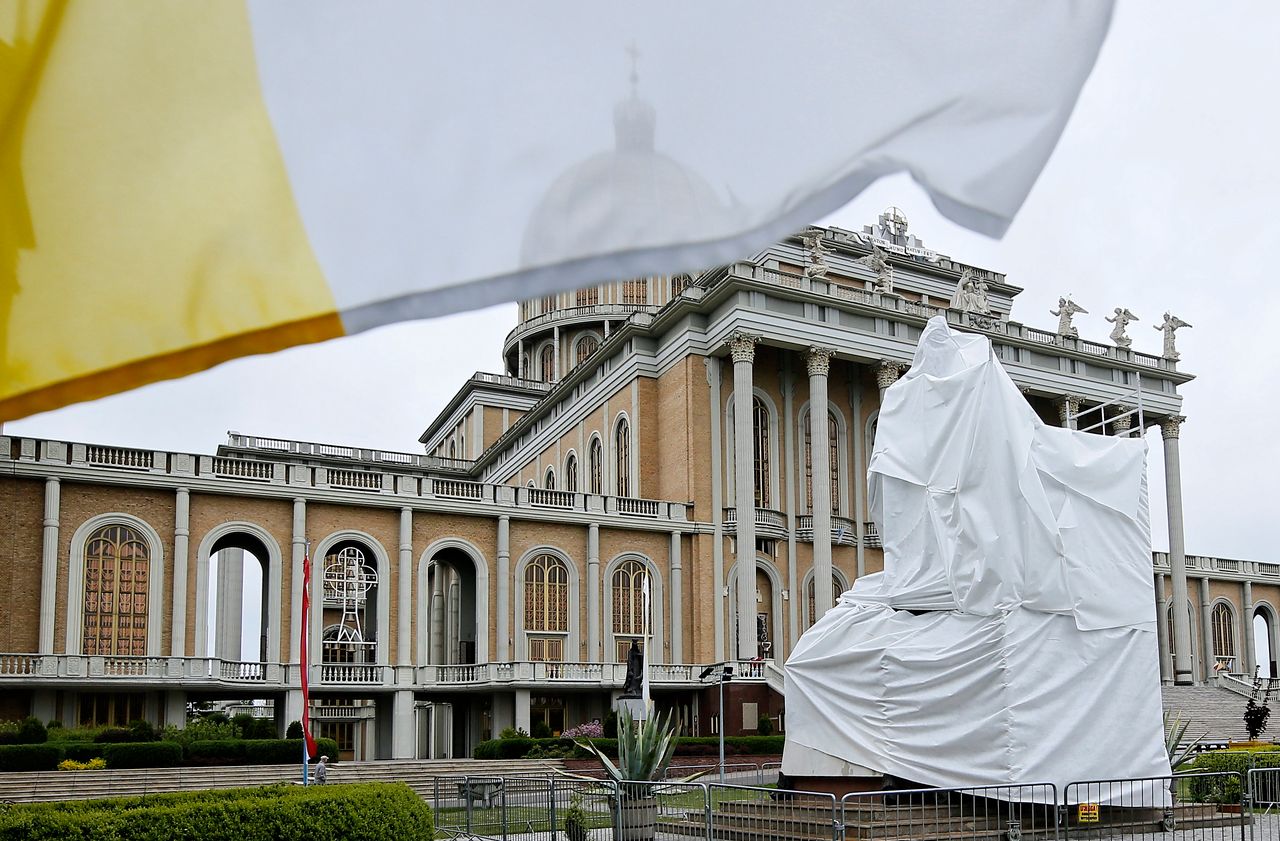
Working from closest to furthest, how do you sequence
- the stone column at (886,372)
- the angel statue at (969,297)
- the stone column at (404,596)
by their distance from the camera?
the stone column at (404,596), the stone column at (886,372), the angel statue at (969,297)

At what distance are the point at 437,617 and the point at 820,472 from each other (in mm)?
26400

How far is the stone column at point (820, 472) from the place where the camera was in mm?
46188

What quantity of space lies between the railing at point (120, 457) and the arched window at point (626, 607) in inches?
661

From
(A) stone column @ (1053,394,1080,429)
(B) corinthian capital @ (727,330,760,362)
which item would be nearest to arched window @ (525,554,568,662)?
(B) corinthian capital @ (727,330,760,362)

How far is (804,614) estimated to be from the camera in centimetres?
4856

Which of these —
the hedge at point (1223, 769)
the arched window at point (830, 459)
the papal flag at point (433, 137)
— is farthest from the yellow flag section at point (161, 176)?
the arched window at point (830, 459)

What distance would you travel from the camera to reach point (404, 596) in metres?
42.2

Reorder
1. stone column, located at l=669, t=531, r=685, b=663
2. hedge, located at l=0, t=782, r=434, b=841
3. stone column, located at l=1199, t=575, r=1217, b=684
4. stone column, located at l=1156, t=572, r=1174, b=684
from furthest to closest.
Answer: stone column, located at l=1199, t=575, r=1217, b=684 < stone column, located at l=1156, t=572, r=1174, b=684 < stone column, located at l=669, t=531, r=685, b=663 < hedge, located at l=0, t=782, r=434, b=841

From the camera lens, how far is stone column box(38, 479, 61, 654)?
36.2m

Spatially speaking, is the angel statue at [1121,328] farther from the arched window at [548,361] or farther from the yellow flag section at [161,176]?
the yellow flag section at [161,176]

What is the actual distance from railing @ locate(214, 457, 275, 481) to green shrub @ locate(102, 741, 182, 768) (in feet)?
34.7

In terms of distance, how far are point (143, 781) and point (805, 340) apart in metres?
27.3

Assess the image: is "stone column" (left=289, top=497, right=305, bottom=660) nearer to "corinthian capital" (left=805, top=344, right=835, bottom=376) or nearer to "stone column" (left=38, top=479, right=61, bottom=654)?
"stone column" (left=38, top=479, right=61, bottom=654)

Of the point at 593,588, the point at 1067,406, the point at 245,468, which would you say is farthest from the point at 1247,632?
the point at 245,468
